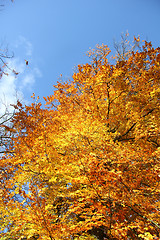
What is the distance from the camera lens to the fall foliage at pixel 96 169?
421cm

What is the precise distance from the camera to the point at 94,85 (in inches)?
315

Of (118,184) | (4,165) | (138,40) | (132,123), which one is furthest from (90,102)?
(138,40)

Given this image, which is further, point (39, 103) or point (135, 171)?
point (39, 103)

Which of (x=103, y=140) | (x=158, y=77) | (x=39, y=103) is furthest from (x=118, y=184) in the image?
(x=39, y=103)

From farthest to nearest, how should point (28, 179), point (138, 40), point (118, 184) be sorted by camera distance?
point (138, 40) < point (28, 179) < point (118, 184)

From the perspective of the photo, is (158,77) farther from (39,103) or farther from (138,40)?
(39,103)

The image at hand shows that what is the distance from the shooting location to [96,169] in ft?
15.6

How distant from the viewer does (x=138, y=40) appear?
586 inches

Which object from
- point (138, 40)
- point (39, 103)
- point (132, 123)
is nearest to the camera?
point (132, 123)

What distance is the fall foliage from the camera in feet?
13.8

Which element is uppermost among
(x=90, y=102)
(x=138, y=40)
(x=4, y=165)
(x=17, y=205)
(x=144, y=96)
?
(x=138, y=40)

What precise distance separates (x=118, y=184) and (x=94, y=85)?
5442 millimetres

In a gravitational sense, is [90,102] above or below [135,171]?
above

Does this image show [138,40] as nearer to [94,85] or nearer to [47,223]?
[94,85]
